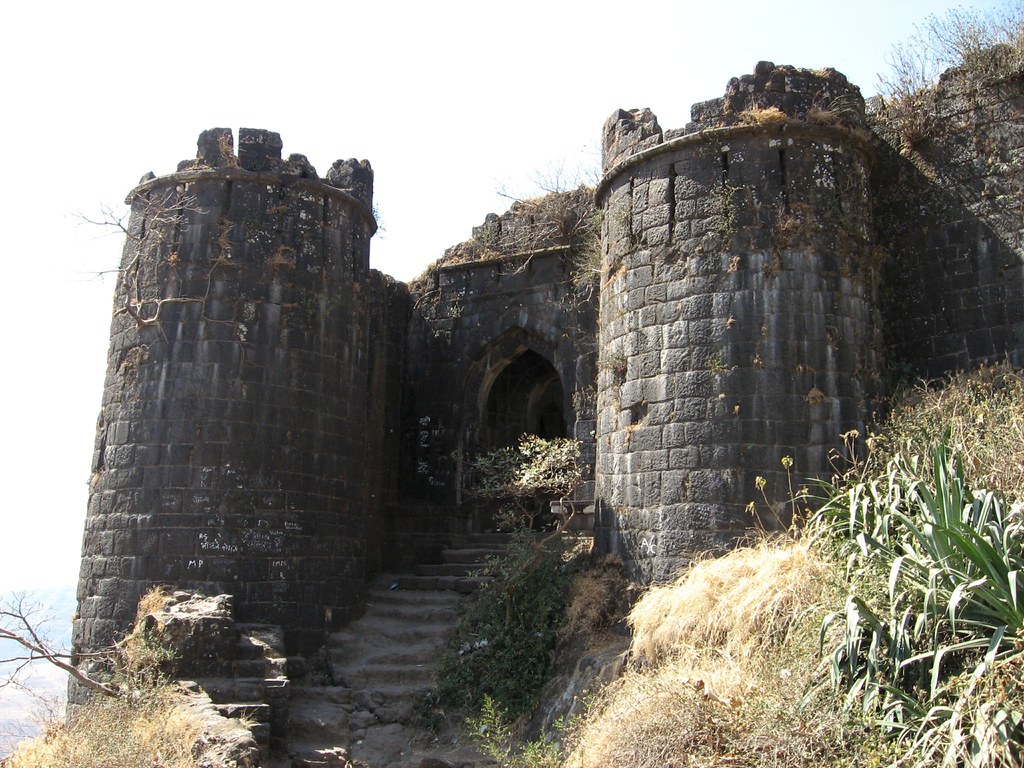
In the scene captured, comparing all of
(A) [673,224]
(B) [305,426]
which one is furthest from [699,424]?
(B) [305,426]

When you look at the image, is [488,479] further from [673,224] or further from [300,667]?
[673,224]

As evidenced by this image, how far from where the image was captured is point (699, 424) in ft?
33.3

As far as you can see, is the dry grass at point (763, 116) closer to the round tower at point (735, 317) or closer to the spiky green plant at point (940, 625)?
the round tower at point (735, 317)

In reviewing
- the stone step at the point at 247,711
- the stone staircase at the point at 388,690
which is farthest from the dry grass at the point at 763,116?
the stone step at the point at 247,711

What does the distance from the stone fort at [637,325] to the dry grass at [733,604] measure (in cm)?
57

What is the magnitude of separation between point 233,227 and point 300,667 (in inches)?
200

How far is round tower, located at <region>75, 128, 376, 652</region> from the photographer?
1145 centimetres

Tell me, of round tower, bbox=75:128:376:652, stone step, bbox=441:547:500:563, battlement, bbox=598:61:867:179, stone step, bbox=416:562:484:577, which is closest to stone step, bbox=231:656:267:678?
round tower, bbox=75:128:376:652

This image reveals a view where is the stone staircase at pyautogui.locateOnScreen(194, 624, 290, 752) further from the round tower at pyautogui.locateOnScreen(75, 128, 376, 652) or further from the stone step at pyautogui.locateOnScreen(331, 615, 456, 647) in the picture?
the stone step at pyautogui.locateOnScreen(331, 615, 456, 647)

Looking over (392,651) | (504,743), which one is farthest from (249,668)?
(504,743)

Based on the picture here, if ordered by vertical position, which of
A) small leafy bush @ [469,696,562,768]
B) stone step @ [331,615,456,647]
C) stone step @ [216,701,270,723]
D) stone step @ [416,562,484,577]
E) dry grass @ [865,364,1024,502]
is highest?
dry grass @ [865,364,1024,502]

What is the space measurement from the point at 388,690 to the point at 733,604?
14.9ft

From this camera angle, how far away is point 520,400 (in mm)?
16594

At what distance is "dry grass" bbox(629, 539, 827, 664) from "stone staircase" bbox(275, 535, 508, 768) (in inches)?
87.9
